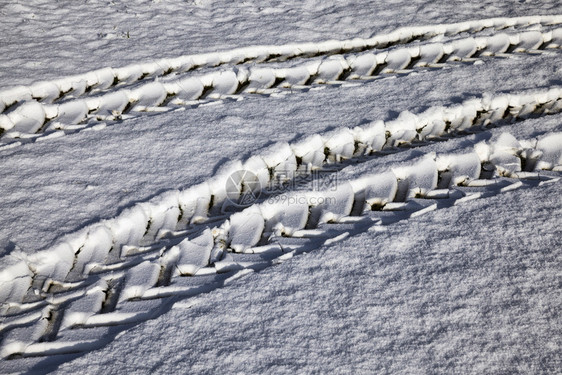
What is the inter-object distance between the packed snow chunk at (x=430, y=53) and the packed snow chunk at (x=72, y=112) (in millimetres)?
2186

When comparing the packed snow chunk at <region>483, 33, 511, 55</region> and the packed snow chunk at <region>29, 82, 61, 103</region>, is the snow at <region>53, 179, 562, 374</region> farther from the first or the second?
the packed snow chunk at <region>483, 33, 511, 55</region>

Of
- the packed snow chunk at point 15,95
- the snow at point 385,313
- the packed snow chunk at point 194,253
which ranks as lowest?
the snow at point 385,313

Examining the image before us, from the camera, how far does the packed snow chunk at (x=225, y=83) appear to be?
275 cm

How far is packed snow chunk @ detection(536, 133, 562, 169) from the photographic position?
2086 mm

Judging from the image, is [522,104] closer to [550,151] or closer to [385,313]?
[550,151]

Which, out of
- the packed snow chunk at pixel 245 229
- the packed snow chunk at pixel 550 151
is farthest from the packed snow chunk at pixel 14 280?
the packed snow chunk at pixel 550 151

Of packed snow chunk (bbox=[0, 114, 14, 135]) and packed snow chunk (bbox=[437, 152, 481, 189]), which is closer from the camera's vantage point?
packed snow chunk (bbox=[437, 152, 481, 189])

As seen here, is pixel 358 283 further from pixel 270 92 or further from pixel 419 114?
pixel 270 92

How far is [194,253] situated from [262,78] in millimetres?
1512

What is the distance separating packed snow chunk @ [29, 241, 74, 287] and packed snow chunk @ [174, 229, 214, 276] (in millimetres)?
415

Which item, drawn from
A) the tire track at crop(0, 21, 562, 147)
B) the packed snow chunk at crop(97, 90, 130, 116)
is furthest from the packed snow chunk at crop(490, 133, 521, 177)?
the packed snow chunk at crop(97, 90, 130, 116)

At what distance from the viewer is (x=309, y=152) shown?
222 centimetres

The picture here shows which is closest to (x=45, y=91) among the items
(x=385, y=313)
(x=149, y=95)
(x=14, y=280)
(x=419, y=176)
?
(x=149, y=95)

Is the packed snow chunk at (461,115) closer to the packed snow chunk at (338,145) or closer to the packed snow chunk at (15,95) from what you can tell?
the packed snow chunk at (338,145)
